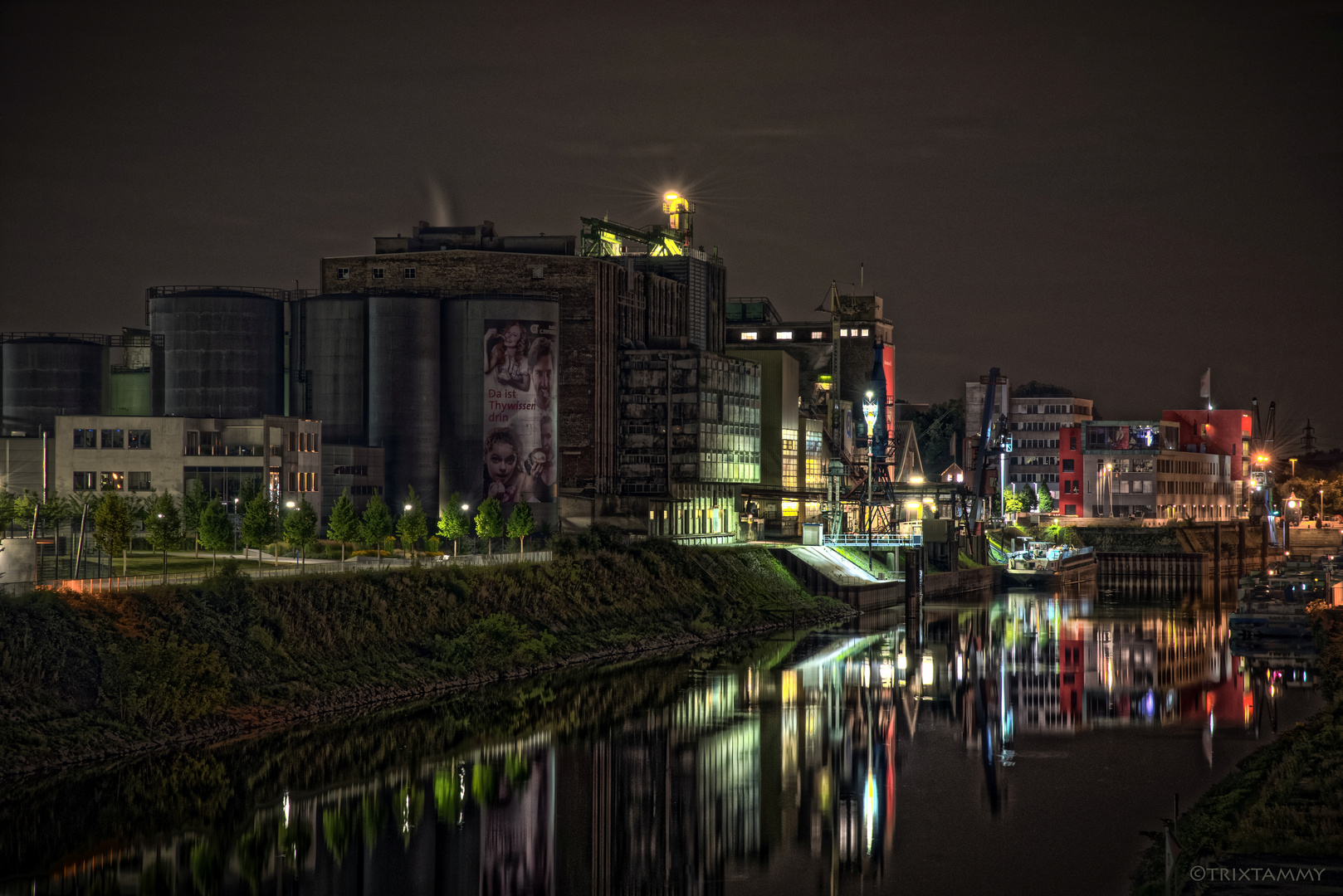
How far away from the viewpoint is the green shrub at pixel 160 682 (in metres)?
54.4

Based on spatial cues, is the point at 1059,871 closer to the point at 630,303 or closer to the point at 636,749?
the point at 636,749

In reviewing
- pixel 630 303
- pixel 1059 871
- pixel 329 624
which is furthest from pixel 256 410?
pixel 1059 871

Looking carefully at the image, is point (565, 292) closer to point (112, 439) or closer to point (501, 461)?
point (501, 461)

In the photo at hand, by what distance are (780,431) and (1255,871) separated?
436 ft

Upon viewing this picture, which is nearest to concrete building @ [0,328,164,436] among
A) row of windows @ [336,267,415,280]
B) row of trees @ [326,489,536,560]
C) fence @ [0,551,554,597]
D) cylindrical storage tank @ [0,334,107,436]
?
cylindrical storage tank @ [0,334,107,436]

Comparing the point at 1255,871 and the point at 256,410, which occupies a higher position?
the point at 256,410

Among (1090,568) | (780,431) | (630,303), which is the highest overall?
(630,303)

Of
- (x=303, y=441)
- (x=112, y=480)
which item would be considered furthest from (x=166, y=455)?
(x=303, y=441)

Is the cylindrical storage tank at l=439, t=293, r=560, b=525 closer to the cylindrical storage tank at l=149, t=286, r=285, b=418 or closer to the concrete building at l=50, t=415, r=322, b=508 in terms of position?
the cylindrical storage tank at l=149, t=286, r=285, b=418

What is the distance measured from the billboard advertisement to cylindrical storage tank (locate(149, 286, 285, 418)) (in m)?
20.4

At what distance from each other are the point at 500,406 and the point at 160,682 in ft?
268

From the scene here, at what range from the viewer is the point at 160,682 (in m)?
55.6

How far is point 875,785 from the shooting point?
169 ft

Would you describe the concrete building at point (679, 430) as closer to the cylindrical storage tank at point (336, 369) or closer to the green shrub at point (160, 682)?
the cylindrical storage tank at point (336, 369)
